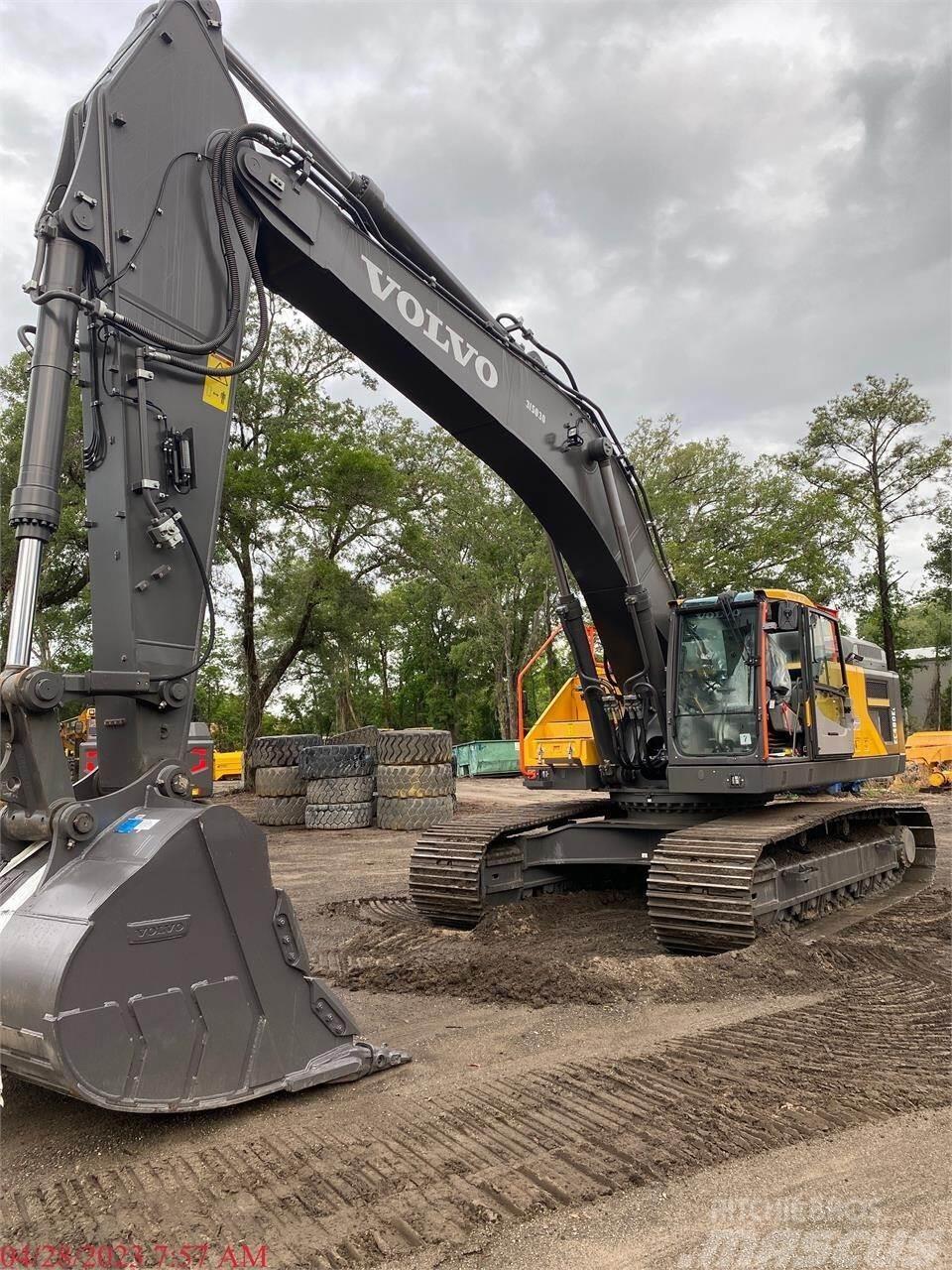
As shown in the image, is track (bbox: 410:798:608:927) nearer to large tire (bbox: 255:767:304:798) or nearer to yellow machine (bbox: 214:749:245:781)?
large tire (bbox: 255:767:304:798)

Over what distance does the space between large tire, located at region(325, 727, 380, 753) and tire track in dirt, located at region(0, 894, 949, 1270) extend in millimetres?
11536

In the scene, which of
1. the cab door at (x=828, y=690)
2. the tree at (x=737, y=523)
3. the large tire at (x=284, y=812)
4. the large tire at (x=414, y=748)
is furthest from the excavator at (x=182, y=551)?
the tree at (x=737, y=523)

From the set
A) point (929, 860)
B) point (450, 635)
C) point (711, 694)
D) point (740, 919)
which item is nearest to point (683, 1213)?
point (740, 919)

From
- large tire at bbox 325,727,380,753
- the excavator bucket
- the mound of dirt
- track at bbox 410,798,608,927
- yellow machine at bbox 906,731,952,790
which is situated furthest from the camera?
yellow machine at bbox 906,731,952,790

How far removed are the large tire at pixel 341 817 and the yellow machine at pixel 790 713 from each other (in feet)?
23.0

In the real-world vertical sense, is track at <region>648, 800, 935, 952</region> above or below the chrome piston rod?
below

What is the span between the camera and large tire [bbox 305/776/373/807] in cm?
1511

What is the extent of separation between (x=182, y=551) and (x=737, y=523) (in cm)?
2811

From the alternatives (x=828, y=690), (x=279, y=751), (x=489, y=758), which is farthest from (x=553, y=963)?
(x=489, y=758)

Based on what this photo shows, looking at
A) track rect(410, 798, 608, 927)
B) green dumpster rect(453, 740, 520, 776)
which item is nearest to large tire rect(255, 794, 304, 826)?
track rect(410, 798, 608, 927)

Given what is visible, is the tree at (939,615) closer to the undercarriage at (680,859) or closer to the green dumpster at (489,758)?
the green dumpster at (489,758)

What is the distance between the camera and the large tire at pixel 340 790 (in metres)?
15.1

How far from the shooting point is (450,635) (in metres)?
45.7

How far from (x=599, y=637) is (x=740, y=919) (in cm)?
239
